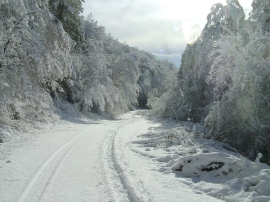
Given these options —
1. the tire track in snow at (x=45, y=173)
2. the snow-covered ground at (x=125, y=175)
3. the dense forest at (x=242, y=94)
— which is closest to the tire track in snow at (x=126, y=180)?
the snow-covered ground at (x=125, y=175)

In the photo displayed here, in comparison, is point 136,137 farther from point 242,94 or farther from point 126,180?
point 126,180

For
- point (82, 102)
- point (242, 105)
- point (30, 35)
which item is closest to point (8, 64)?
point (30, 35)

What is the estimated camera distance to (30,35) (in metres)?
10.7

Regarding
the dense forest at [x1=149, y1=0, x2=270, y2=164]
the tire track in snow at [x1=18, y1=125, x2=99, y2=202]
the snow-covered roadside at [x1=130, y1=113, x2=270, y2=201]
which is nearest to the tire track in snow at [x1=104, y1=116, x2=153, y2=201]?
the snow-covered roadside at [x1=130, y1=113, x2=270, y2=201]

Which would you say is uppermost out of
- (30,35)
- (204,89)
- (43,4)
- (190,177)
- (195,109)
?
(43,4)

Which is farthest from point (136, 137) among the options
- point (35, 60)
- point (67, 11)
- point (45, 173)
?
point (67, 11)

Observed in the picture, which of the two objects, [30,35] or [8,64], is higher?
[30,35]

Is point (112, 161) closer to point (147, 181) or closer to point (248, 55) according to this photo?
point (147, 181)

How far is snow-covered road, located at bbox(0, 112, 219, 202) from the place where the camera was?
15.4ft

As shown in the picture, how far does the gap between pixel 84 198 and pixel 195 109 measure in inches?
672

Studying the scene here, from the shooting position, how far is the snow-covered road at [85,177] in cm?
468

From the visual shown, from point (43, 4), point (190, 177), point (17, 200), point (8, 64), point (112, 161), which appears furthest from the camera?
point (43, 4)

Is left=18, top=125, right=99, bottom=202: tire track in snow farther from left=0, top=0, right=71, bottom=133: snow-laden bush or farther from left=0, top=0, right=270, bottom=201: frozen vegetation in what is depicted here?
left=0, top=0, right=71, bottom=133: snow-laden bush

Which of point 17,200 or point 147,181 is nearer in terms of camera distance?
point 17,200
